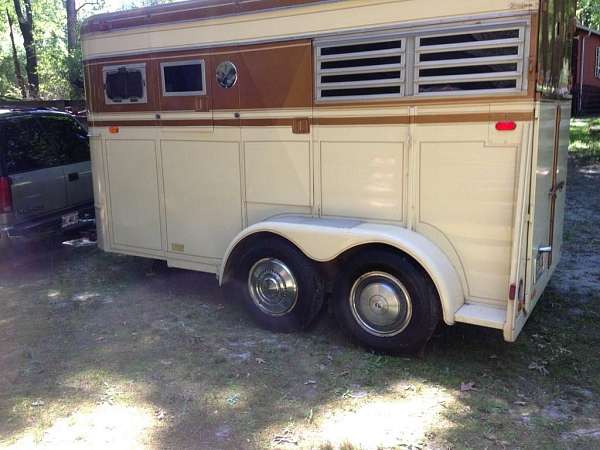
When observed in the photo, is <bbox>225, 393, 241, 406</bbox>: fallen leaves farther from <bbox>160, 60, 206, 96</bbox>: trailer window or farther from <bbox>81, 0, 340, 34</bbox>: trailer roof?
<bbox>81, 0, 340, 34</bbox>: trailer roof

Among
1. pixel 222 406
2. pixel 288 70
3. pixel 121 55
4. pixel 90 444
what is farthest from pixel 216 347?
pixel 121 55

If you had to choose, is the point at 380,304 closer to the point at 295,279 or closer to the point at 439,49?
the point at 295,279

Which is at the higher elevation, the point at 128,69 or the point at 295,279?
the point at 128,69

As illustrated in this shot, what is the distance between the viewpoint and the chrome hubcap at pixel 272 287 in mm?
4770

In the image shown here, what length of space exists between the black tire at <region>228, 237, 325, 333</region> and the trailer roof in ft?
6.19

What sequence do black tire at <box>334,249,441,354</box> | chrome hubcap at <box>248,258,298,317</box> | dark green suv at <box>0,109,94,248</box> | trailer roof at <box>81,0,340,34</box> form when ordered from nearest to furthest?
black tire at <box>334,249,441,354</box> < trailer roof at <box>81,0,340,34</box> < chrome hubcap at <box>248,258,298,317</box> < dark green suv at <box>0,109,94,248</box>

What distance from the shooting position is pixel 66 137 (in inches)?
284

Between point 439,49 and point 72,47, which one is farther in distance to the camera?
point 72,47

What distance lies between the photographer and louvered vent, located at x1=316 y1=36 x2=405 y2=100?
4.15 meters

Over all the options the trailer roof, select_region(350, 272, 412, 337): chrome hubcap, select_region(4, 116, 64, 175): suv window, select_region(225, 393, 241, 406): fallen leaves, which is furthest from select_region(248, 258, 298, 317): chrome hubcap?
select_region(4, 116, 64, 175): suv window

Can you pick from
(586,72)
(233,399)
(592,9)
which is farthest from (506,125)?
(592,9)

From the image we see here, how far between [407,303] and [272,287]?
3.95ft

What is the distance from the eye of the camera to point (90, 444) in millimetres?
3377

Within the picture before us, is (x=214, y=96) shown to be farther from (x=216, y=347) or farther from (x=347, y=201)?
(x=216, y=347)
